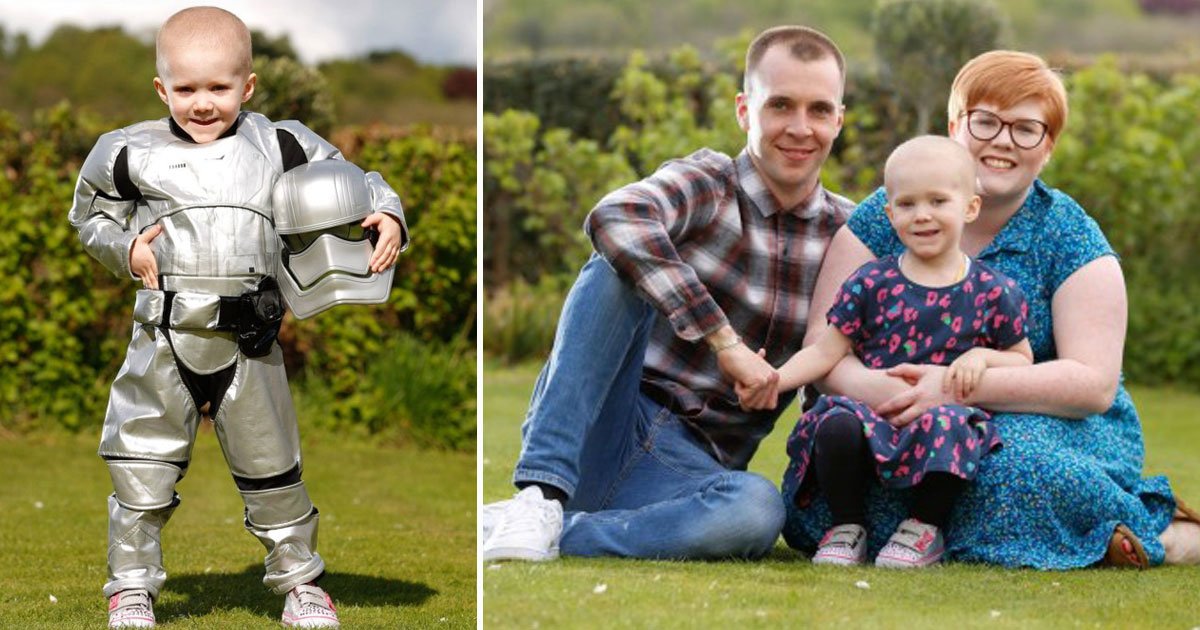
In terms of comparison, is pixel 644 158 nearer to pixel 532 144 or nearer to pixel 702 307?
pixel 532 144

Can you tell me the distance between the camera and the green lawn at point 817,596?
9.96 ft

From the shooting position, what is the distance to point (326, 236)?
12.2ft

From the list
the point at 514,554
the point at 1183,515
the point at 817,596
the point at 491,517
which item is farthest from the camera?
the point at 1183,515

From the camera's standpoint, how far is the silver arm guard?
3779mm

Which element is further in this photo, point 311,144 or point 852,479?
point 311,144

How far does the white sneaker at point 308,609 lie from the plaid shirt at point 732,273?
96 cm

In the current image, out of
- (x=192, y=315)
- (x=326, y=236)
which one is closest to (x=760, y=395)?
(x=326, y=236)

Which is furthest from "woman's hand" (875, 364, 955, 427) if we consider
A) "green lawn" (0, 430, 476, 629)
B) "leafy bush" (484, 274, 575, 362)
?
"leafy bush" (484, 274, 575, 362)

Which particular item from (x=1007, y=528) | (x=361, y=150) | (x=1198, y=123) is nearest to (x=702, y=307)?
(x=1007, y=528)

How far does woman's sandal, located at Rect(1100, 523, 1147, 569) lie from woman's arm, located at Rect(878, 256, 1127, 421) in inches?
11.6

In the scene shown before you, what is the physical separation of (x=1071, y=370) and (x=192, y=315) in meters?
2.04

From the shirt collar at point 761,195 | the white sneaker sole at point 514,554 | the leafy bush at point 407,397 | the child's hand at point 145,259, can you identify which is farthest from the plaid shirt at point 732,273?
the leafy bush at point 407,397

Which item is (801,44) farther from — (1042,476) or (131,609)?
(131,609)

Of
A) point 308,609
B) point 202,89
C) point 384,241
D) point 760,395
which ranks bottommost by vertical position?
point 308,609
